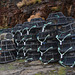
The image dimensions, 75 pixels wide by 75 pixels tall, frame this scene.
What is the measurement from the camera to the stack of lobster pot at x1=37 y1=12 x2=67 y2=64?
377 inches

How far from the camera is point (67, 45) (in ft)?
28.1

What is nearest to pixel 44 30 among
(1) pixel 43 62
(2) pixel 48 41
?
(2) pixel 48 41

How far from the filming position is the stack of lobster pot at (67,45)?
8324mm

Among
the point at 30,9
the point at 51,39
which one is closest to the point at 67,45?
the point at 51,39

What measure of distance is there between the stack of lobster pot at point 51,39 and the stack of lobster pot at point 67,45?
0.98m

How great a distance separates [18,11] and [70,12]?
47.2 ft

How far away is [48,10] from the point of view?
22.0 meters

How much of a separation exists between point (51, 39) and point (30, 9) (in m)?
16.2

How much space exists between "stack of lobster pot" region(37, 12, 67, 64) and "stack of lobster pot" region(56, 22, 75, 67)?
38.5 inches

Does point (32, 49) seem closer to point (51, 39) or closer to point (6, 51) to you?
point (51, 39)

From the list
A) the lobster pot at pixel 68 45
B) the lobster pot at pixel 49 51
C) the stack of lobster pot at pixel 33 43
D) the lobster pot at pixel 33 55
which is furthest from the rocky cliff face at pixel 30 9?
the lobster pot at pixel 68 45

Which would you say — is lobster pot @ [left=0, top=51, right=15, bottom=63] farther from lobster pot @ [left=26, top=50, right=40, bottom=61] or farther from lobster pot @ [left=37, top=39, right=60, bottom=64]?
lobster pot @ [left=37, top=39, right=60, bottom=64]

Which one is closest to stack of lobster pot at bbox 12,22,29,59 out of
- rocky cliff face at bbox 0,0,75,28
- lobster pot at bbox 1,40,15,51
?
lobster pot at bbox 1,40,15,51

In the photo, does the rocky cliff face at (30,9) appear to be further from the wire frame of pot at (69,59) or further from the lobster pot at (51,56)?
the wire frame of pot at (69,59)
